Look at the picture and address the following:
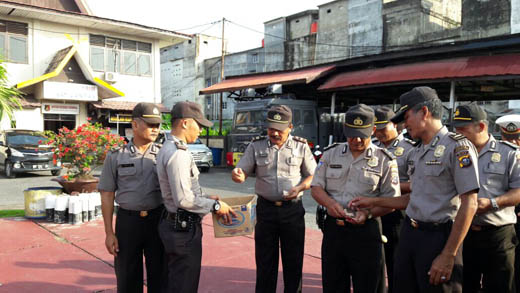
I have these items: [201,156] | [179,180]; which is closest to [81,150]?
[179,180]

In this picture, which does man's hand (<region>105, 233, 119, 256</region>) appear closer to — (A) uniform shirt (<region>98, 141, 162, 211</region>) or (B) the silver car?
(A) uniform shirt (<region>98, 141, 162, 211</region>)

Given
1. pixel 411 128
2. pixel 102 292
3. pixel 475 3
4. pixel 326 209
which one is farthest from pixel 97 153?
pixel 475 3

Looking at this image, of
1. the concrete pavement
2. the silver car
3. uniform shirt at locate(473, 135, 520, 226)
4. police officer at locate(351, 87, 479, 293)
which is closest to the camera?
police officer at locate(351, 87, 479, 293)

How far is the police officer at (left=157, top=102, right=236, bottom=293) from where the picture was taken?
2730 mm

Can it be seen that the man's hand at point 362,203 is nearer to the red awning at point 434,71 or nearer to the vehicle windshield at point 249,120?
the red awning at point 434,71

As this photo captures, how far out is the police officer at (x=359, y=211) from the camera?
110 inches

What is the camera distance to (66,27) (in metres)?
19.9

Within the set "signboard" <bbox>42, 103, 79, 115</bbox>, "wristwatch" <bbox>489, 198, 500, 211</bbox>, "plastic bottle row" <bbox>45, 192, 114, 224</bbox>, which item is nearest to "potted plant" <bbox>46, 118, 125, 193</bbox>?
"plastic bottle row" <bbox>45, 192, 114, 224</bbox>

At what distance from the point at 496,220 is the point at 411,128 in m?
1.04

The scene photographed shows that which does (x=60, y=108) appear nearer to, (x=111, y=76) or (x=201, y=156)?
(x=111, y=76)

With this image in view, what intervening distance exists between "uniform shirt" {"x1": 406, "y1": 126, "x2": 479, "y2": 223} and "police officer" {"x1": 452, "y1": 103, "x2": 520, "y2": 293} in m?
0.53

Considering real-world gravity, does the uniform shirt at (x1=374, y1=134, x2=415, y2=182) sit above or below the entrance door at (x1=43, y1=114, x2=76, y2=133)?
below

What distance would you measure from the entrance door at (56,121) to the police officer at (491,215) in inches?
775

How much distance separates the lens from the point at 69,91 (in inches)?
730
